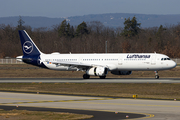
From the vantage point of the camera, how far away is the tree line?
124250 mm

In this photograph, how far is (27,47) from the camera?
57688 mm

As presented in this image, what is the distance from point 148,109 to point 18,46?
125 m

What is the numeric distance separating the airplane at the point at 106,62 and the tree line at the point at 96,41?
67.3 meters

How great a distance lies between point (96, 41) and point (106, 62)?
8758 cm

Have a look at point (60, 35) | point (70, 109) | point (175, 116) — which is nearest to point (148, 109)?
point (175, 116)

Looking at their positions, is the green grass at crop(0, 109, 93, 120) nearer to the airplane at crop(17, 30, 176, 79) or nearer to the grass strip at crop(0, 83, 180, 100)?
the grass strip at crop(0, 83, 180, 100)

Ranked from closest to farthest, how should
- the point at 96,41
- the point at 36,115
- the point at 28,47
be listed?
the point at 36,115 < the point at 28,47 < the point at 96,41

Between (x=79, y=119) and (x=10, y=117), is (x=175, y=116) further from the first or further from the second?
(x=10, y=117)

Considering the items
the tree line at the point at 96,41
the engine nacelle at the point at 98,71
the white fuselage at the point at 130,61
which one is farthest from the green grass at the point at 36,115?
the tree line at the point at 96,41

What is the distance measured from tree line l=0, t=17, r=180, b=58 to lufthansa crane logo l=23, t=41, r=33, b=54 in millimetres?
67569

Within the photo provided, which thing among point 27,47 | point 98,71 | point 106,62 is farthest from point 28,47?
point 106,62

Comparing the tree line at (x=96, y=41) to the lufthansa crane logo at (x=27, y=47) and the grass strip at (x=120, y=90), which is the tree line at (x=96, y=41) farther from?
the grass strip at (x=120, y=90)

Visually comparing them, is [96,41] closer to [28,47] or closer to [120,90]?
[28,47]

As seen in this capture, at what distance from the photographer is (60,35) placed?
162 meters
